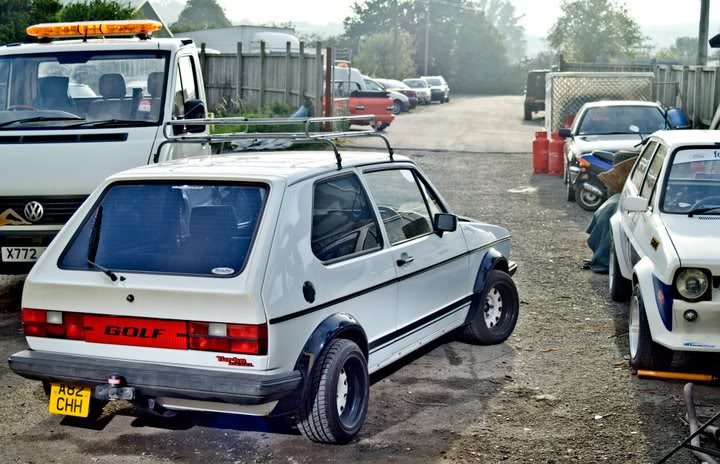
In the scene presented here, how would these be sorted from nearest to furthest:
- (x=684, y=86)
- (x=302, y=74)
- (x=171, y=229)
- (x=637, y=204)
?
(x=171, y=229)
(x=637, y=204)
(x=302, y=74)
(x=684, y=86)

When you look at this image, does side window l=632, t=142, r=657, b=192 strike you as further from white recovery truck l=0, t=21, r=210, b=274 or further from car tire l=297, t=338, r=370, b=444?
car tire l=297, t=338, r=370, b=444

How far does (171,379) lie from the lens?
5.34 metres

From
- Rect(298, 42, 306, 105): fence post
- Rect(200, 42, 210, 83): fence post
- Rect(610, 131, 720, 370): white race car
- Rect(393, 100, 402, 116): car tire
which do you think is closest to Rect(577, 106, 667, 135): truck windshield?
Rect(610, 131, 720, 370): white race car

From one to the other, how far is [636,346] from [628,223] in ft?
5.82

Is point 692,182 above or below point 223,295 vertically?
above

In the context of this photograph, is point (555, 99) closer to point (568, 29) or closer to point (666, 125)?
point (666, 125)

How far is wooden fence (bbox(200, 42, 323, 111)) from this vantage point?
26.2m

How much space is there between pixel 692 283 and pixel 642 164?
2.80 metres

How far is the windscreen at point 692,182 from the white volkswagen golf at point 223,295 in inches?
107

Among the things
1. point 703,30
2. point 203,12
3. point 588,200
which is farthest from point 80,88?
point 203,12

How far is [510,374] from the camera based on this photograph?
751 centimetres

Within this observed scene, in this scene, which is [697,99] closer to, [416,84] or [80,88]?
[80,88]

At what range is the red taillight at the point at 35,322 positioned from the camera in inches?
226

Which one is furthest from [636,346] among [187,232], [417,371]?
[187,232]
